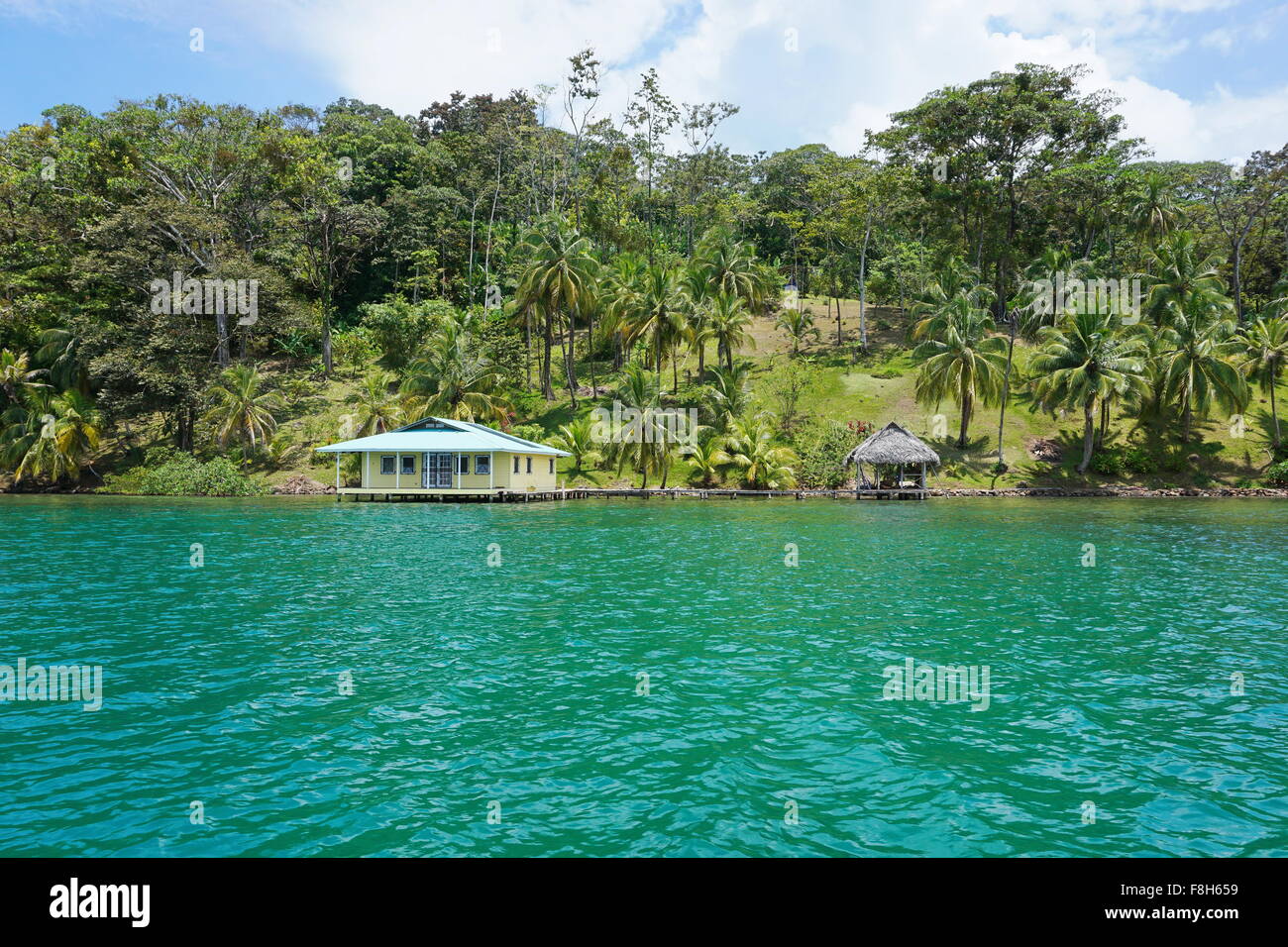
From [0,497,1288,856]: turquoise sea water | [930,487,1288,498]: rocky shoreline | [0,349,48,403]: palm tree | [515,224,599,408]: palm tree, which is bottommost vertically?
[0,497,1288,856]: turquoise sea water

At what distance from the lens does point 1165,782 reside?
23.6 feet

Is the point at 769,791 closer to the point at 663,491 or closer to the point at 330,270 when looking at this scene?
the point at 663,491

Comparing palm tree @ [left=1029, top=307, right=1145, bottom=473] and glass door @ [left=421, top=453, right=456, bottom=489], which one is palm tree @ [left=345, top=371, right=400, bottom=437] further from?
palm tree @ [left=1029, top=307, right=1145, bottom=473]

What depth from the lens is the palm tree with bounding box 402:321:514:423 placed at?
2044 inches

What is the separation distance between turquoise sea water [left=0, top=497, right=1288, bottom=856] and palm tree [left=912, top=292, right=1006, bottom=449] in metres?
28.7

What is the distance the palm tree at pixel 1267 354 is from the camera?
159 feet

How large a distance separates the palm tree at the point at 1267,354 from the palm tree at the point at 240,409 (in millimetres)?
65242

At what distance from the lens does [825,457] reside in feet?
163

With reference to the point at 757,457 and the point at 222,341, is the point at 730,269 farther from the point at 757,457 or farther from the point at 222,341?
the point at 222,341

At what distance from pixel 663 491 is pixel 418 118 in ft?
217

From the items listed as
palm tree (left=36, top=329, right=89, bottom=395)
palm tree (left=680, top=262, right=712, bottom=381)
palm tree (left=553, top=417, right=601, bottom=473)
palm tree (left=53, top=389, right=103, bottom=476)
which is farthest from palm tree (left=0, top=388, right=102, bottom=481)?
palm tree (left=680, top=262, right=712, bottom=381)

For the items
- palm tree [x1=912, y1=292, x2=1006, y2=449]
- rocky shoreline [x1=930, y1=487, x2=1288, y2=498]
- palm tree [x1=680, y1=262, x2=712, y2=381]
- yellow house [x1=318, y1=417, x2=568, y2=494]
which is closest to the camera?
yellow house [x1=318, y1=417, x2=568, y2=494]

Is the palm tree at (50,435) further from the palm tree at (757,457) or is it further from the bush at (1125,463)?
the bush at (1125,463)
